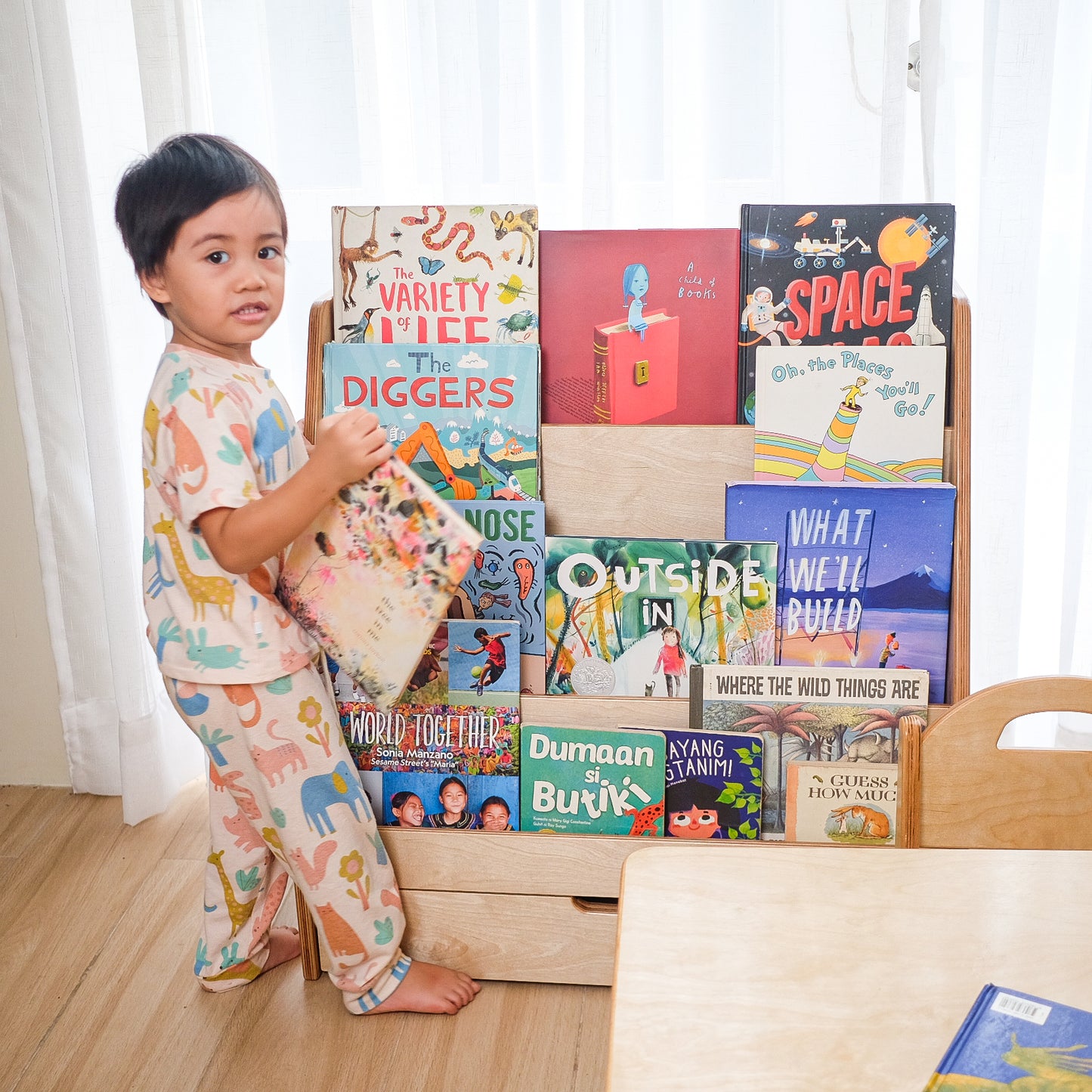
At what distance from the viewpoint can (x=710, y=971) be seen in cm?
70

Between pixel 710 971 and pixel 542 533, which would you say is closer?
pixel 710 971

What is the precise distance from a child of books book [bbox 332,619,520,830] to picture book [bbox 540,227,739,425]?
351 millimetres

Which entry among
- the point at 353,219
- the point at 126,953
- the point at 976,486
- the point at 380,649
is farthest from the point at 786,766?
the point at 126,953

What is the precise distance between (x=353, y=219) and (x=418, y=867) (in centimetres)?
87

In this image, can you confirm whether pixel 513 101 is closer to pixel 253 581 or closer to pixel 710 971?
pixel 253 581

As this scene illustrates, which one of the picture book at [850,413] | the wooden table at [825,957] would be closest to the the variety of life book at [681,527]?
the picture book at [850,413]

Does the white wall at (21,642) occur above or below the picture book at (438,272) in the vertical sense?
below

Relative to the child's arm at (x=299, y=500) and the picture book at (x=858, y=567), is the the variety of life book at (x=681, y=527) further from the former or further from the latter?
the child's arm at (x=299, y=500)

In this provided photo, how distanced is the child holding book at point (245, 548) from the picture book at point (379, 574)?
0.12 ft

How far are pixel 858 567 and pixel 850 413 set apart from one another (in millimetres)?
193

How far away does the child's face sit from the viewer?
3.83 feet

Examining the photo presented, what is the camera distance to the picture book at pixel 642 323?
1359 millimetres

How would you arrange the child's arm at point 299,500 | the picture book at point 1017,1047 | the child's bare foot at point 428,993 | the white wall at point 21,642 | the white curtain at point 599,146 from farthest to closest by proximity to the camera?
the white wall at point 21,642
the white curtain at point 599,146
the child's bare foot at point 428,993
the child's arm at point 299,500
the picture book at point 1017,1047

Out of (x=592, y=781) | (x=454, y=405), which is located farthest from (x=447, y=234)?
(x=592, y=781)
